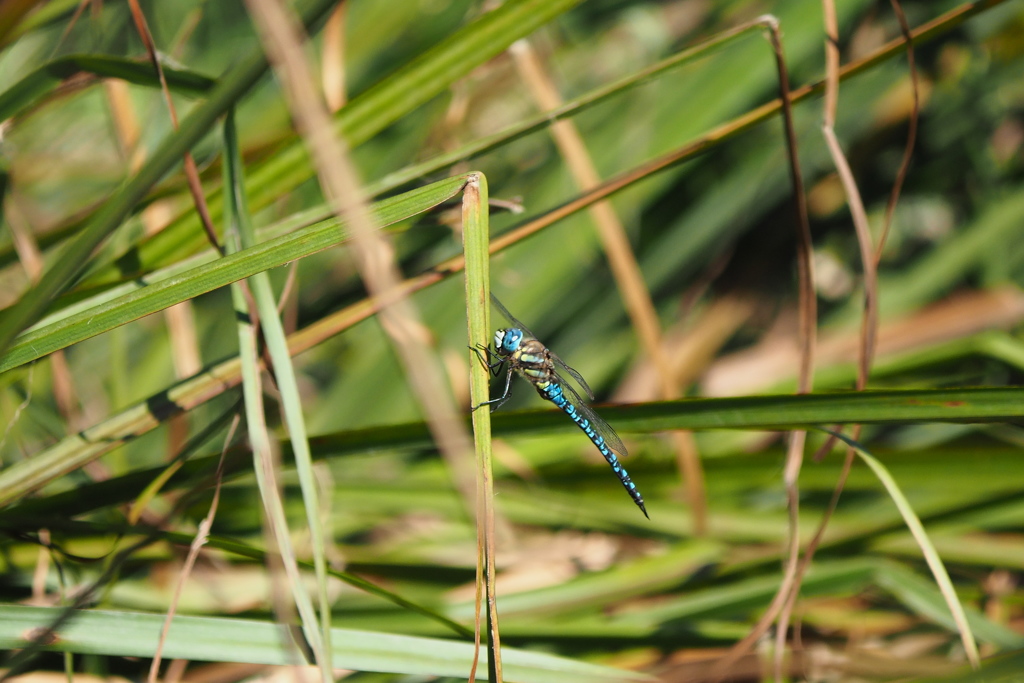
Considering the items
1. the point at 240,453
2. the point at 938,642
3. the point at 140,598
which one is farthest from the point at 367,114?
the point at 938,642

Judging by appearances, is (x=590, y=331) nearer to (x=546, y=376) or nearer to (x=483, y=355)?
(x=546, y=376)

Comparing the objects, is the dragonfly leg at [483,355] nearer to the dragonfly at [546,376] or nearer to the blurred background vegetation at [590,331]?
the dragonfly at [546,376]

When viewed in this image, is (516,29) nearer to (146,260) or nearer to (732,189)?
(146,260)

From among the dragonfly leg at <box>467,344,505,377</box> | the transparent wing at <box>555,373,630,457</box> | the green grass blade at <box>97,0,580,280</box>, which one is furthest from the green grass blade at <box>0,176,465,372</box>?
the transparent wing at <box>555,373,630,457</box>

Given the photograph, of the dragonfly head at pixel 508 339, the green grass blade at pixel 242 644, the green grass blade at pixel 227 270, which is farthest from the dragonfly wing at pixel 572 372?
the green grass blade at pixel 227 270

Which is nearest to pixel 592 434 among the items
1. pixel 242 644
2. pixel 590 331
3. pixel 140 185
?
pixel 590 331

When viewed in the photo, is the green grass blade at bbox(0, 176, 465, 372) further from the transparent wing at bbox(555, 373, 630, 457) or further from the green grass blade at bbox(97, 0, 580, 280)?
the transparent wing at bbox(555, 373, 630, 457)
